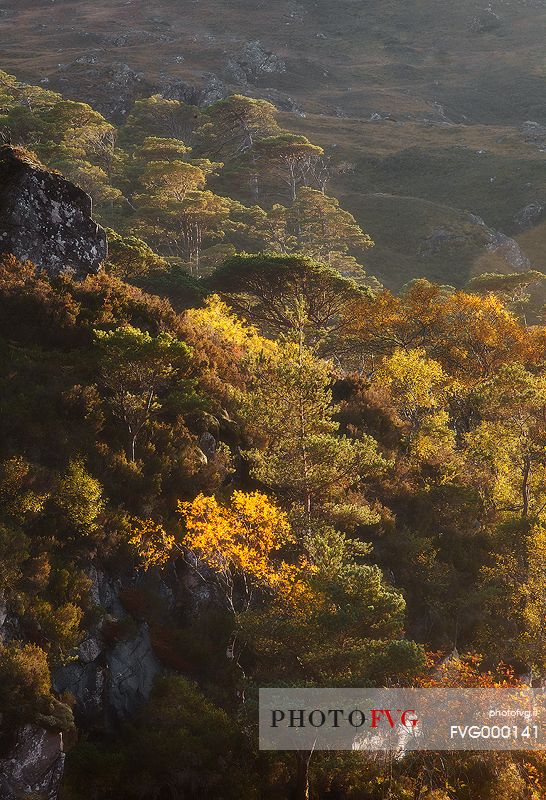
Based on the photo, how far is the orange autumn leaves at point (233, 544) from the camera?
19250mm

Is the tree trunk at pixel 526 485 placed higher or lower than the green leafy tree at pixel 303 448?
lower

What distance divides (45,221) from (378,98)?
512 feet

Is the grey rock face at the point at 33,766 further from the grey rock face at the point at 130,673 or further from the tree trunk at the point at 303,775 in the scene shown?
the tree trunk at the point at 303,775

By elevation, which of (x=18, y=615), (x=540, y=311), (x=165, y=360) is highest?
(x=165, y=360)

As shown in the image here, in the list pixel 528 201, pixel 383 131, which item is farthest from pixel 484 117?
pixel 528 201

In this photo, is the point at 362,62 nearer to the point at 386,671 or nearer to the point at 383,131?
the point at 383,131

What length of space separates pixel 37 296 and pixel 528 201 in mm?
91238

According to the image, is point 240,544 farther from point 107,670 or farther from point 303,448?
point 107,670

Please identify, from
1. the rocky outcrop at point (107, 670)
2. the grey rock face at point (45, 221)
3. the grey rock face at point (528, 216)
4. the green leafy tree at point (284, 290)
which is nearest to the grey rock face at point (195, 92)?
the grey rock face at point (528, 216)

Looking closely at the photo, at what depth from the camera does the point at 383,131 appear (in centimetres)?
13075

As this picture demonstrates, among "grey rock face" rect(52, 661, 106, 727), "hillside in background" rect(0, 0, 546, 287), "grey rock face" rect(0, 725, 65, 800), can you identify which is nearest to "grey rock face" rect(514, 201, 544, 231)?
"hillside in background" rect(0, 0, 546, 287)

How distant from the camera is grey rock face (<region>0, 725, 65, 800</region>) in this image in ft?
44.5

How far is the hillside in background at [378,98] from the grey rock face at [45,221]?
5349 centimetres

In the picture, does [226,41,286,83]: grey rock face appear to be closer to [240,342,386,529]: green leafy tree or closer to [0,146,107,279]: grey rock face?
[0,146,107,279]: grey rock face
